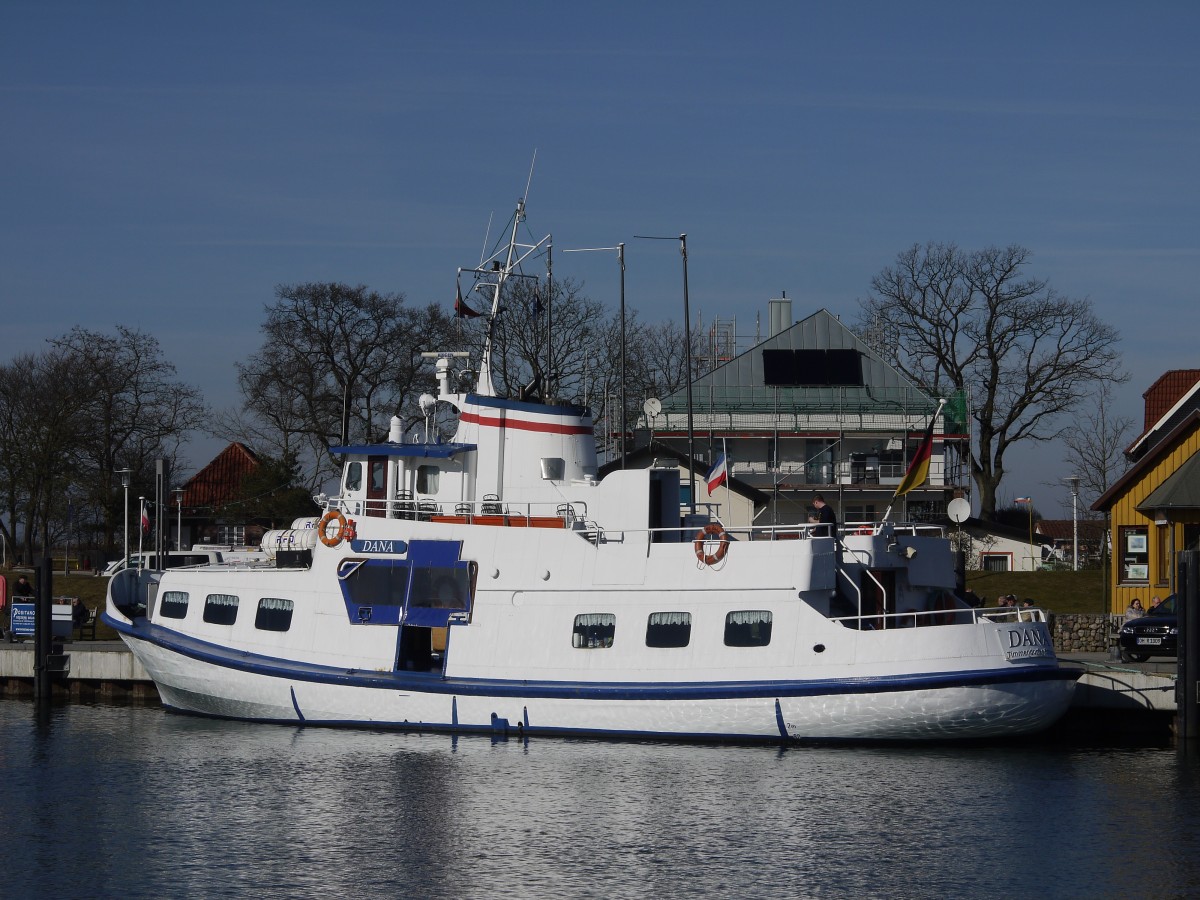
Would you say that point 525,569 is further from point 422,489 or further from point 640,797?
point 640,797

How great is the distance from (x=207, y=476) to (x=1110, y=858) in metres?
58.1

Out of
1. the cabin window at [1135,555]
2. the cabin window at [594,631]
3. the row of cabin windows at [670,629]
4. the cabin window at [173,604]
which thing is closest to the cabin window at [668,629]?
the row of cabin windows at [670,629]

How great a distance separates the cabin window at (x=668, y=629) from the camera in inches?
985

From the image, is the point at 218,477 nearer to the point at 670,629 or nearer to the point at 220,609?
the point at 220,609

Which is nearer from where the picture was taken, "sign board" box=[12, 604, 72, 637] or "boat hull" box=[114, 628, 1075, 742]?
"boat hull" box=[114, 628, 1075, 742]

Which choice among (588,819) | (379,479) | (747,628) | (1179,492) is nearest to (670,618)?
(747,628)

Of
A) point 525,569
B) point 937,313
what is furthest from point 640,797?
point 937,313

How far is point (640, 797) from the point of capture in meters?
21.5

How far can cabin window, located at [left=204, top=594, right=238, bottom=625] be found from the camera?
92.3 feet

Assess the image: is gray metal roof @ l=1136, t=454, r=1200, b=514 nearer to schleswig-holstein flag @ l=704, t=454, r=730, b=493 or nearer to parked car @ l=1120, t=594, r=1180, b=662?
parked car @ l=1120, t=594, r=1180, b=662

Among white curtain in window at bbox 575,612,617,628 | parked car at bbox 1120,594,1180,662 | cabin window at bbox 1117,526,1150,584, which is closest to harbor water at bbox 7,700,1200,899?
white curtain in window at bbox 575,612,617,628

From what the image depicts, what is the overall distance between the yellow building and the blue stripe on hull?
13.4m

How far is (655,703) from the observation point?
81.7ft

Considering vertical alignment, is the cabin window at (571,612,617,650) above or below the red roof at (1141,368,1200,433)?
below
